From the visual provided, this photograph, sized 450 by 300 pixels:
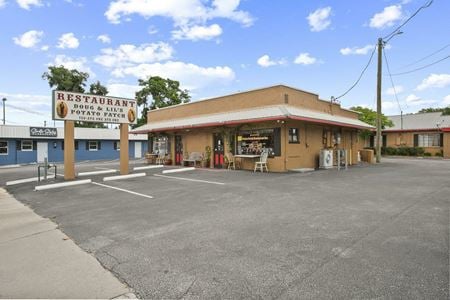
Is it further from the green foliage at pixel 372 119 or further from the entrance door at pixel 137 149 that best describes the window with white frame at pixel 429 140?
the entrance door at pixel 137 149

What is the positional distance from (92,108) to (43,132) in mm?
19002

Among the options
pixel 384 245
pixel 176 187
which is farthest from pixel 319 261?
pixel 176 187

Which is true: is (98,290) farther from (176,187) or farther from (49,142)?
(49,142)

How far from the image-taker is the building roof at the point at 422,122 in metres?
28.1

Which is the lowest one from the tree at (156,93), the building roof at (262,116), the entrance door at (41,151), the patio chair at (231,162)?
the patio chair at (231,162)

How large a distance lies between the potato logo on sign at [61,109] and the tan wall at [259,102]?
28.0 ft

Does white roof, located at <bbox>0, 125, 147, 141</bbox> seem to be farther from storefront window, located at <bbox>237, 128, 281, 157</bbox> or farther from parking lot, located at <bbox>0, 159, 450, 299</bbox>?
parking lot, located at <bbox>0, 159, 450, 299</bbox>

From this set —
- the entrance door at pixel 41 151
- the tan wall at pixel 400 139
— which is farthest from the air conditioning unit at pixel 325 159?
the entrance door at pixel 41 151

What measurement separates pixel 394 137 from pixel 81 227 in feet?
111

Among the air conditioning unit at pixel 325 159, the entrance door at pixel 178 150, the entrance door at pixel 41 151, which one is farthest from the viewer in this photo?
the entrance door at pixel 41 151

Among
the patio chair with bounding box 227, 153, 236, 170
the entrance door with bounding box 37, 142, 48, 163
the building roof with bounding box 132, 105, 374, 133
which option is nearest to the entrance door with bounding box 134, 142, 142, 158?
the entrance door with bounding box 37, 142, 48, 163

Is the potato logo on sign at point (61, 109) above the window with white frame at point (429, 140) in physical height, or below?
above

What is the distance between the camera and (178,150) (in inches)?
824

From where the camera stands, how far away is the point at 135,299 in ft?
9.09
